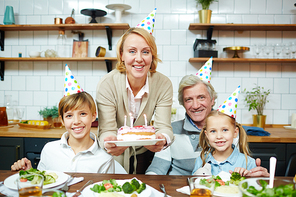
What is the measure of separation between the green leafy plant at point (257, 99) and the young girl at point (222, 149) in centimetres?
133

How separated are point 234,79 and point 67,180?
246 centimetres

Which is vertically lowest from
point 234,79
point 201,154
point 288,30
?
point 201,154

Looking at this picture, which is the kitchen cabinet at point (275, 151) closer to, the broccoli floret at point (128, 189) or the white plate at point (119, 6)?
the broccoli floret at point (128, 189)

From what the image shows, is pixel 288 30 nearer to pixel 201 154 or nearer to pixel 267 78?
pixel 267 78

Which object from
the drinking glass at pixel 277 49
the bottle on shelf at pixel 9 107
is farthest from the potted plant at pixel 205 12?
the bottle on shelf at pixel 9 107

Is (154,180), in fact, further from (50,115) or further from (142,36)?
(50,115)

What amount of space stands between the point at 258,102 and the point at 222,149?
1.64 m

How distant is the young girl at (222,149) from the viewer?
1463 mm

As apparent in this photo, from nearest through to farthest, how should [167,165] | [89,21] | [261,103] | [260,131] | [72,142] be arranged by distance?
[72,142]
[167,165]
[260,131]
[261,103]
[89,21]

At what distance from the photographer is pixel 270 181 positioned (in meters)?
0.74

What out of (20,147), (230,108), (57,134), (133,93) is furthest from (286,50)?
(20,147)

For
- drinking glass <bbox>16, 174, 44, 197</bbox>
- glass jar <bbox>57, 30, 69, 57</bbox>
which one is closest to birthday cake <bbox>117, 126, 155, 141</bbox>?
drinking glass <bbox>16, 174, 44, 197</bbox>

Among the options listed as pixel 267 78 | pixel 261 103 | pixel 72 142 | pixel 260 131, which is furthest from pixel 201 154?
pixel 267 78

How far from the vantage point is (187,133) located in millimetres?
1784
